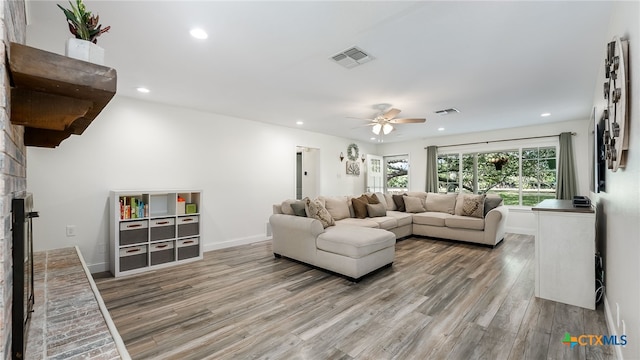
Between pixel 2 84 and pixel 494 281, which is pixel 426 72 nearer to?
pixel 494 281

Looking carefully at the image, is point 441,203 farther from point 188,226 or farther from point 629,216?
point 188,226

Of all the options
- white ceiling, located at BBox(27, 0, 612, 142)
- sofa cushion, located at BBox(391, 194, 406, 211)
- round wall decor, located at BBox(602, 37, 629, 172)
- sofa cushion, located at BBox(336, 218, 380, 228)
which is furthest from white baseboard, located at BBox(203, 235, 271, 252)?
round wall decor, located at BBox(602, 37, 629, 172)

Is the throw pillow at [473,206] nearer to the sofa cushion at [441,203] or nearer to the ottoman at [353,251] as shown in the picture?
the sofa cushion at [441,203]

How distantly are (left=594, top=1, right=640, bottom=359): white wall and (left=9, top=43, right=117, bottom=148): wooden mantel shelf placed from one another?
224 cm

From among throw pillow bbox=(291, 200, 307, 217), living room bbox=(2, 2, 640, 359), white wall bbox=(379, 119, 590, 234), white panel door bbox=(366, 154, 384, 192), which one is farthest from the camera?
white panel door bbox=(366, 154, 384, 192)

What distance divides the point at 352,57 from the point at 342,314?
2356mm

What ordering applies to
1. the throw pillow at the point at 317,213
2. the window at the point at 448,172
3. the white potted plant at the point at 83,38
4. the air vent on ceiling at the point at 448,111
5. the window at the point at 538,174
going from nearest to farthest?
the white potted plant at the point at 83,38 → the throw pillow at the point at 317,213 → the air vent on ceiling at the point at 448,111 → the window at the point at 538,174 → the window at the point at 448,172

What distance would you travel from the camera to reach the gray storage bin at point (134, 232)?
3439 millimetres

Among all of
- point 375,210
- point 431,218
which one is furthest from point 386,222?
point 431,218

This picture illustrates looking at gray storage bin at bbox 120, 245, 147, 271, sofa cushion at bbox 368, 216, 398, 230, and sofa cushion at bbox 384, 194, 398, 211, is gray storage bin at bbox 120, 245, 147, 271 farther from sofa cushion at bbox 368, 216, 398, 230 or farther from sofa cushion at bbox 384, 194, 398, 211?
sofa cushion at bbox 384, 194, 398, 211

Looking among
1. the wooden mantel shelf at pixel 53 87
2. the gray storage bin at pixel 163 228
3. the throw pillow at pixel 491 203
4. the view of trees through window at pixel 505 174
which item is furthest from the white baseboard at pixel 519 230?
the wooden mantel shelf at pixel 53 87

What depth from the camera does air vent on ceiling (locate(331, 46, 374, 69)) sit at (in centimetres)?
248

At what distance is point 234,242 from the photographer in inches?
193

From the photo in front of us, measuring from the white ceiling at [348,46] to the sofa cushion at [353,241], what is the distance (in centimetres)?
183
